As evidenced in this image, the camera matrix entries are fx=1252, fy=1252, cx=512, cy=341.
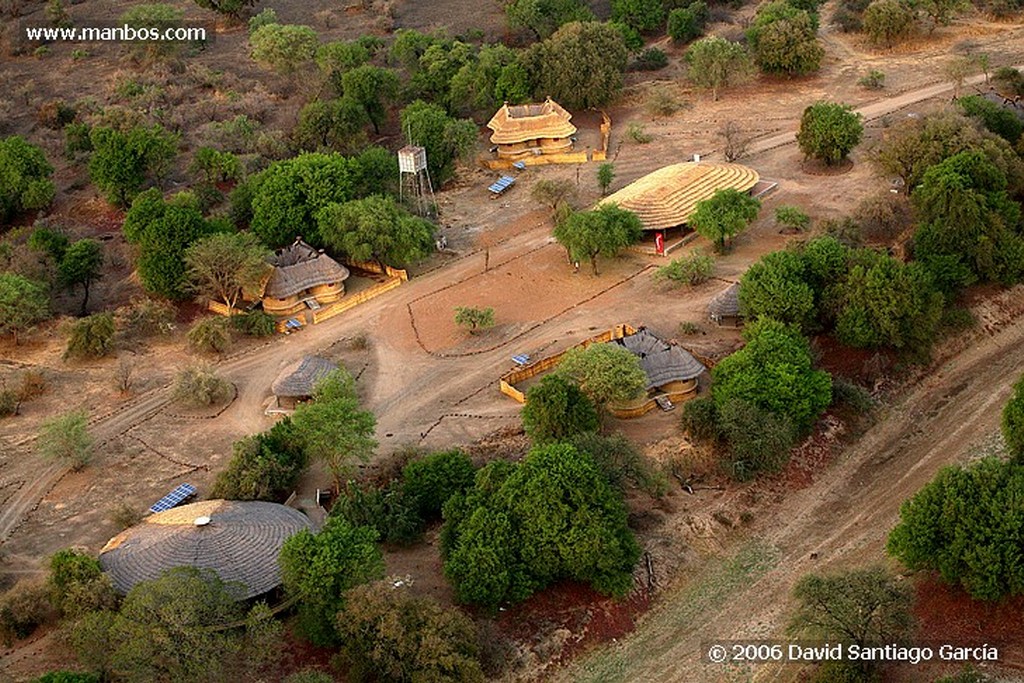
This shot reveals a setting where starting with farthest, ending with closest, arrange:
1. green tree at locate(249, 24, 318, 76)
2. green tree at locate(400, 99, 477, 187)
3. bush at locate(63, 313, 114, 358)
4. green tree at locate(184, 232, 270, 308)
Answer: green tree at locate(249, 24, 318, 76)
green tree at locate(400, 99, 477, 187)
green tree at locate(184, 232, 270, 308)
bush at locate(63, 313, 114, 358)

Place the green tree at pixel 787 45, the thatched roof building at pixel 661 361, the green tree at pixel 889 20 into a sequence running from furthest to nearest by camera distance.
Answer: the green tree at pixel 889 20 → the green tree at pixel 787 45 → the thatched roof building at pixel 661 361

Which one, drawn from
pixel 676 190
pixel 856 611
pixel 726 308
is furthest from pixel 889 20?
pixel 856 611

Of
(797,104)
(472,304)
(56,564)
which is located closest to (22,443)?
(56,564)

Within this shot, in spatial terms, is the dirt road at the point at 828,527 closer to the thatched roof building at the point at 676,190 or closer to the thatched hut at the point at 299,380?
the thatched roof building at the point at 676,190

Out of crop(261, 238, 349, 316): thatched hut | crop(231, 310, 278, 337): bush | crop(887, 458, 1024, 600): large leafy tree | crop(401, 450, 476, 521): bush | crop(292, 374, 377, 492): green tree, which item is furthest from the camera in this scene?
crop(261, 238, 349, 316): thatched hut

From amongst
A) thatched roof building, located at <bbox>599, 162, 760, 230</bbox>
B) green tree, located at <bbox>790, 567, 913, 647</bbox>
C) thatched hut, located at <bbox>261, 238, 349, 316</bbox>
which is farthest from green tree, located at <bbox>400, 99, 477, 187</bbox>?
green tree, located at <bbox>790, 567, 913, 647</bbox>

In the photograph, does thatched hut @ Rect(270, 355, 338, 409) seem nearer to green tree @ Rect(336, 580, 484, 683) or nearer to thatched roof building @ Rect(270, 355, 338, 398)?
thatched roof building @ Rect(270, 355, 338, 398)

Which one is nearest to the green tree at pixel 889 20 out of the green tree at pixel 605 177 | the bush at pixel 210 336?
the green tree at pixel 605 177
